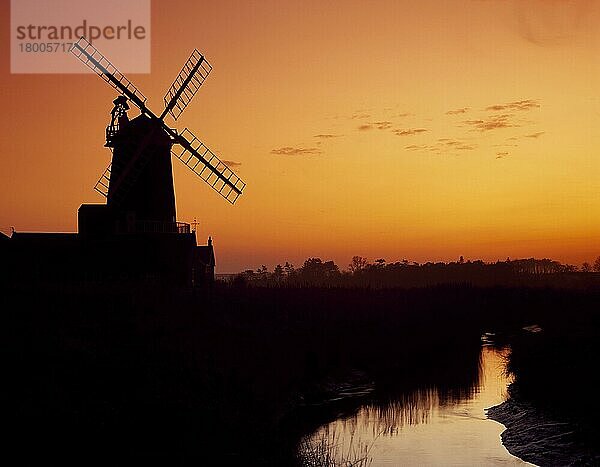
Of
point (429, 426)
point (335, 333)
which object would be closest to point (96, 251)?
point (335, 333)

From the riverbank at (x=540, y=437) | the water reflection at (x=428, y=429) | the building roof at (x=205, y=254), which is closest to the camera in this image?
the riverbank at (x=540, y=437)

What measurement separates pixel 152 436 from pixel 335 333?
19.4 m

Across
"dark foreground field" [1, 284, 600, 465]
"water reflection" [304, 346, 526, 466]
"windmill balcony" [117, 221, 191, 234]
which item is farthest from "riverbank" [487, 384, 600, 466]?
"windmill balcony" [117, 221, 191, 234]

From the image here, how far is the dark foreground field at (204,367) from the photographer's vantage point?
Answer: 603 inches

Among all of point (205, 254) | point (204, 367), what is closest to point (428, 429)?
point (204, 367)

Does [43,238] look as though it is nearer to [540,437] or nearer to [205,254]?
[205,254]

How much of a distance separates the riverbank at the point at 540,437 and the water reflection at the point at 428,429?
369 mm

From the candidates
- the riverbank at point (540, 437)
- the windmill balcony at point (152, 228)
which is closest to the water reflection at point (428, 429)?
the riverbank at point (540, 437)

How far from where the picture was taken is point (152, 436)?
1580 cm

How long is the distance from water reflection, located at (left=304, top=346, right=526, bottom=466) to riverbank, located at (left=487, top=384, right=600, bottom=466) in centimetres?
37

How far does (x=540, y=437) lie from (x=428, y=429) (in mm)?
3749

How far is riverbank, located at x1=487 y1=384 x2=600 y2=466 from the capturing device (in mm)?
17297

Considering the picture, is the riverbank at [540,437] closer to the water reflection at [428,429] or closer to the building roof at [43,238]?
the water reflection at [428,429]

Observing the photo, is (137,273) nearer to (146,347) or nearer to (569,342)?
(146,347)
